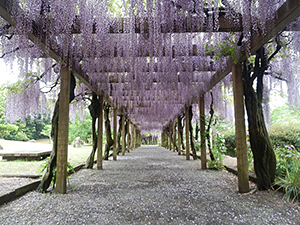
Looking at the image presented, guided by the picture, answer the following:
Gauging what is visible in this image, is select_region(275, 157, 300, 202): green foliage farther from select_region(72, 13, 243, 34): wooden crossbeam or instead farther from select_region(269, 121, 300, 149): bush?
select_region(269, 121, 300, 149): bush

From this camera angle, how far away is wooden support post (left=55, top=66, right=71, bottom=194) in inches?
112

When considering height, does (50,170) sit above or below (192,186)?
above

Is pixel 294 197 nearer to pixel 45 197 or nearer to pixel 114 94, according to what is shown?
pixel 45 197

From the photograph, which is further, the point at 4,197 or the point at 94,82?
the point at 94,82

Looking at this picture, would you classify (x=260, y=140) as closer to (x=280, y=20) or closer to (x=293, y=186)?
(x=293, y=186)

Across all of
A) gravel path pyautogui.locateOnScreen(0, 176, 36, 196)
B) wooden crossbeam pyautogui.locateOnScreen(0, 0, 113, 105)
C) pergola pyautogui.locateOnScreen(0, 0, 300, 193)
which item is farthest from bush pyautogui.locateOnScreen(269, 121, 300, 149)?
gravel path pyautogui.locateOnScreen(0, 176, 36, 196)

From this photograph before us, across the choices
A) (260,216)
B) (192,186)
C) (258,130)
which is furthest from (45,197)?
(258,130)

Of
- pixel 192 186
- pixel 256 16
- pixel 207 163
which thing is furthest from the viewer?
pixel 207 163

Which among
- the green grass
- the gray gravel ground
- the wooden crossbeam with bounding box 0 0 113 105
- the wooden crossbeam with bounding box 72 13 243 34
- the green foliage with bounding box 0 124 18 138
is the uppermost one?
the wooden crossbeam with bounding box 72 13 243 34

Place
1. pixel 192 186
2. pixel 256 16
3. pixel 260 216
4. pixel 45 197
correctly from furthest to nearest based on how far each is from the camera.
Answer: pixel 192 186
pixel 45 197
pixel 256 16
pixel 260 216

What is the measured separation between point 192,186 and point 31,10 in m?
3.10

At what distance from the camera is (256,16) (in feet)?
7.20

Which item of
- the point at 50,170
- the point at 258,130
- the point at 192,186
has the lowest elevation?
the point at 192,186

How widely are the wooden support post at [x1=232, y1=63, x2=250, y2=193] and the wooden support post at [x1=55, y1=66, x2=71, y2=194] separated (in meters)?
2.39
